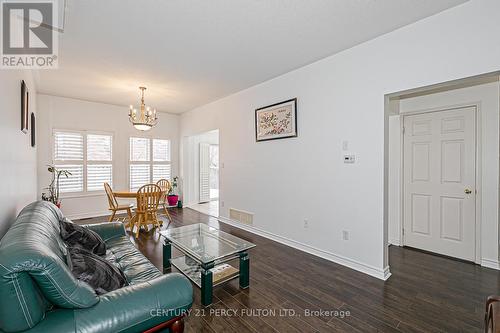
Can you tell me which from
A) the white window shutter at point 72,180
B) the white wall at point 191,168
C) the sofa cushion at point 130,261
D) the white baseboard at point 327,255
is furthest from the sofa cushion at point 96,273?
the white wall at point 191,168

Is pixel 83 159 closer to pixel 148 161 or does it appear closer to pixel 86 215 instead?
pixel 86 215

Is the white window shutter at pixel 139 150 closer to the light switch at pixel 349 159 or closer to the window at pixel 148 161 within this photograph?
the window at pixel 148 161

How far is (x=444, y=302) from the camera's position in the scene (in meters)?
2.09

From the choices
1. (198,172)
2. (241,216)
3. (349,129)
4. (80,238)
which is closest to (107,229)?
(80,238)

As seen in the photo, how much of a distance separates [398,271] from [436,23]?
107 inches

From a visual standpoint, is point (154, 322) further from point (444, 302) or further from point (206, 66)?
point (206, 66)

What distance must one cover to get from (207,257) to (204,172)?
208 inches

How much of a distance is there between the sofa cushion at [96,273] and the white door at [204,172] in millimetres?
5563

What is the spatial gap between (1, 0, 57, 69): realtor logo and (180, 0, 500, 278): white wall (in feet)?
9.63

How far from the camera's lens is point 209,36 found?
2600 millimetres

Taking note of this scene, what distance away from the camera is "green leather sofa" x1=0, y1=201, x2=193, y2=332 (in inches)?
35.8

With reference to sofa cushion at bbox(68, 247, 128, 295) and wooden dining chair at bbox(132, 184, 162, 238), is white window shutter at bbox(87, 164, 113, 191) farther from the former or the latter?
sofa cushion at bbox(68, 247, 128, 295)

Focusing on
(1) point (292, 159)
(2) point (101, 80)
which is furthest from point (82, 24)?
(1) point (292, 159)

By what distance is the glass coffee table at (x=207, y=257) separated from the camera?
208cm
